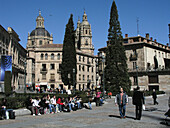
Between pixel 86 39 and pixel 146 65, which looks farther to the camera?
pixel 86 39

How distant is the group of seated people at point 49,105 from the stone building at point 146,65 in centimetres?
2799

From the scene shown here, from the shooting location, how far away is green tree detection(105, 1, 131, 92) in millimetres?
33875

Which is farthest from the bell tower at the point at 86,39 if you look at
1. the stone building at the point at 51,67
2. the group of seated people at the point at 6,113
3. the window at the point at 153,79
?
the group of seated people at the point at 6,113

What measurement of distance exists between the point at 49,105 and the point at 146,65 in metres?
34.8

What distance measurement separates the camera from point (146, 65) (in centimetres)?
4503

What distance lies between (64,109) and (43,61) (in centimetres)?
4272

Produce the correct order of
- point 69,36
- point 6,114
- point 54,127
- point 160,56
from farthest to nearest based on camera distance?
point 160,56 < point 69,36 < point 6,114 < point 54,127

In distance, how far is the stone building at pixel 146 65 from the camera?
42.8m

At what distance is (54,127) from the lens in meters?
8.70

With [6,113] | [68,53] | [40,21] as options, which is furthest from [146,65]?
[40,21]

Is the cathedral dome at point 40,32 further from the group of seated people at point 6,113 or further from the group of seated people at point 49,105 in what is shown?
the group of seated people at point 6,113

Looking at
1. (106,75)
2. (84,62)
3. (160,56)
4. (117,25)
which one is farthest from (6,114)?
(84,62)

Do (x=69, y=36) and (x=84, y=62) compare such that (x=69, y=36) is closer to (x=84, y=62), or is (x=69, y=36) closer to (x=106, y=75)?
(x=106, y=75)

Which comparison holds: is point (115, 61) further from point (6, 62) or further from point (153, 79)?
point (6, 62)
